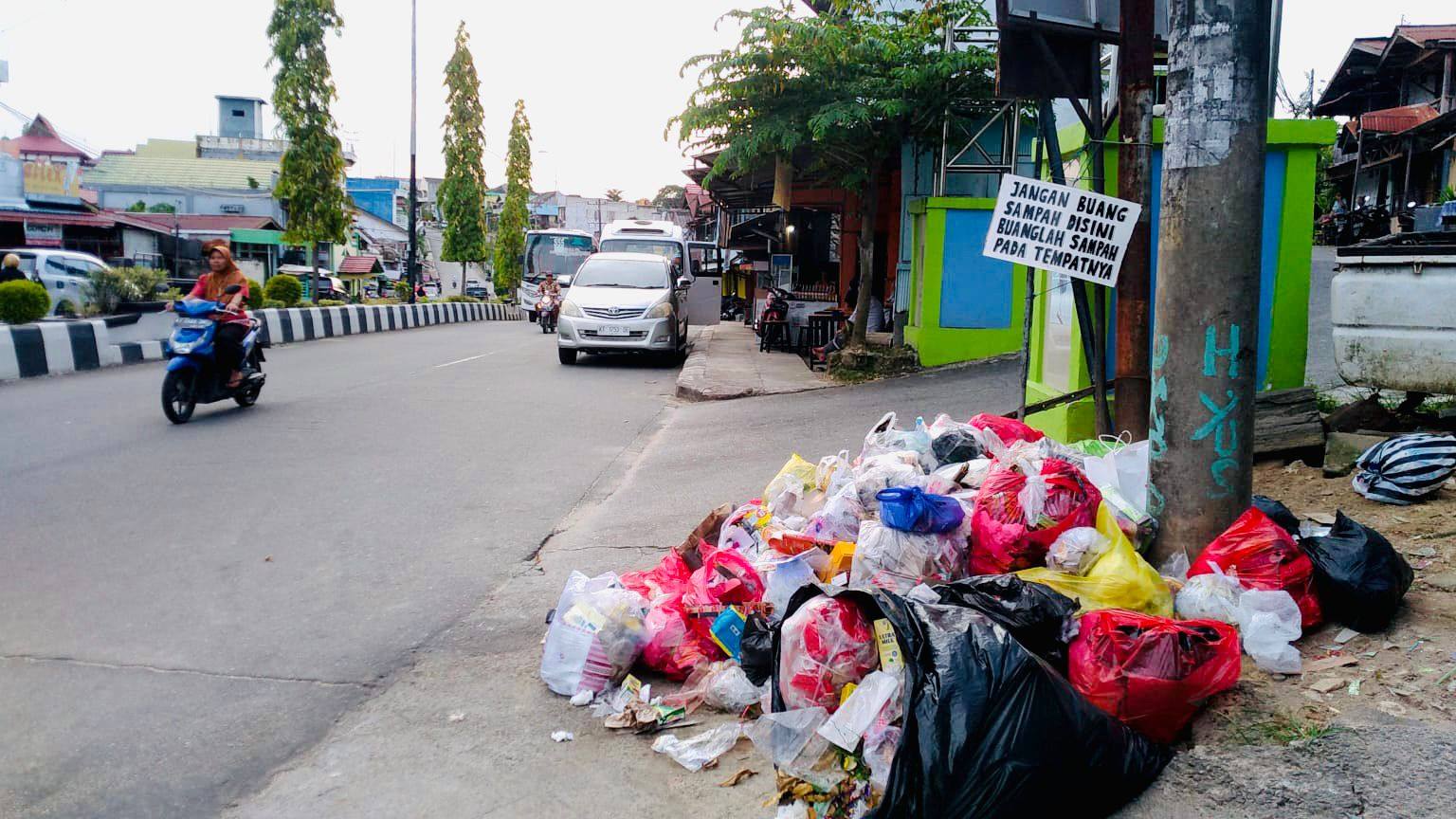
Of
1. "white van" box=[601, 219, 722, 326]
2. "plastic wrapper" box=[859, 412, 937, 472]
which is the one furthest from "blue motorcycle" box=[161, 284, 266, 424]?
"white van" box=[601, 219, 722, 326]

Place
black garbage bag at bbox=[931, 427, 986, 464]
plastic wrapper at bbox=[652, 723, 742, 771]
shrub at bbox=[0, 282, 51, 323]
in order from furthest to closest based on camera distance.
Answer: shrub at bbox=[0, 282, 51, 323] < black garbage bag at bbox=[931, 427, 986, 464] < plastic wrapper at bbox=[652, 723, 742, 771]

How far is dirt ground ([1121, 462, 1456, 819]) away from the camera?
8.11 ft

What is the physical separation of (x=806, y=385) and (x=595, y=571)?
22.9ft

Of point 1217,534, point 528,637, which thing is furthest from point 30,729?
point 1217,534

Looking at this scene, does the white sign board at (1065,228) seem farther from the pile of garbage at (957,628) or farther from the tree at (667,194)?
the tree at (667,194)

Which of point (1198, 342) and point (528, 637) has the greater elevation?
point (1198, 342)

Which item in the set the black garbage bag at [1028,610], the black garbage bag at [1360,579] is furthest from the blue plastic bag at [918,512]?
the black garbage bag at [1360,579]

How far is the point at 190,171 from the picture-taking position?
58.7 metres

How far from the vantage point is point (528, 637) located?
422cm

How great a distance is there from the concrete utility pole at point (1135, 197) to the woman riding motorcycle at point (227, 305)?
25.5 ft

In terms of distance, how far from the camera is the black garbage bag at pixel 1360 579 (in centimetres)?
331

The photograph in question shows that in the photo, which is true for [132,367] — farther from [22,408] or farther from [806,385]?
[806,385]

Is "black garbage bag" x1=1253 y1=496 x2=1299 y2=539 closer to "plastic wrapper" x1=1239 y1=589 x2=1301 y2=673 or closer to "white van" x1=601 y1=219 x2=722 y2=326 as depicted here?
"plastic wrapper" x1=1239 y1=589 x2=1301 y2=673

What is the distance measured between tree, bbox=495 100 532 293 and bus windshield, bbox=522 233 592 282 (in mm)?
17779
